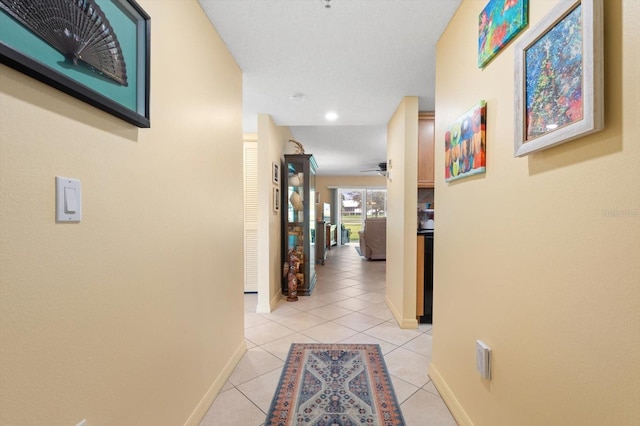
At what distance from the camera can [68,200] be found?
782mm

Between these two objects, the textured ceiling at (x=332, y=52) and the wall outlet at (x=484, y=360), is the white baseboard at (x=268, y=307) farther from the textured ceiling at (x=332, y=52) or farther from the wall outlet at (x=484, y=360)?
the wall outlet at (x=484, y=360)

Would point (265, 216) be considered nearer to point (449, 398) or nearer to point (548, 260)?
point (449, 398)

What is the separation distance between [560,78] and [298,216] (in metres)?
3.54

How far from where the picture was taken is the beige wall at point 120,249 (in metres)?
0.67

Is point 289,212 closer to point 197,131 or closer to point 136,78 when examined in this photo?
point 197,131

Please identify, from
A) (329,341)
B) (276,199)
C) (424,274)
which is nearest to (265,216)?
(276,199)

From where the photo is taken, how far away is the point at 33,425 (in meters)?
0.70

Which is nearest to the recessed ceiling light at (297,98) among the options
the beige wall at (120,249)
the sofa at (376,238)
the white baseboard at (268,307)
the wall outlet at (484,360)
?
the beige wall at (120,249)

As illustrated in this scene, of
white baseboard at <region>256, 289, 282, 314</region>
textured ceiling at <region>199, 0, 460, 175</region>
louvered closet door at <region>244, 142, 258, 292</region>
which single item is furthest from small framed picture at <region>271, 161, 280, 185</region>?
white baseboard at <region>256, 289, 282, 314</region>

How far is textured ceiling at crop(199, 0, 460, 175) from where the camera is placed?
162cm

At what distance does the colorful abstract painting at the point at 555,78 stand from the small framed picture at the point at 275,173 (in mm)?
2721

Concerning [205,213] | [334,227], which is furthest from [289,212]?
[334,227]

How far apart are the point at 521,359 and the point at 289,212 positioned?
3293 mm

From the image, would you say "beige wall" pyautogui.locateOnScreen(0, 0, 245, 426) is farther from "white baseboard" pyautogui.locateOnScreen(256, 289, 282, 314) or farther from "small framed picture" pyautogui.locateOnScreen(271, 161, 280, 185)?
"small framed picture" pyautogui.locateOnScreen(271, 161, 280, 185)
